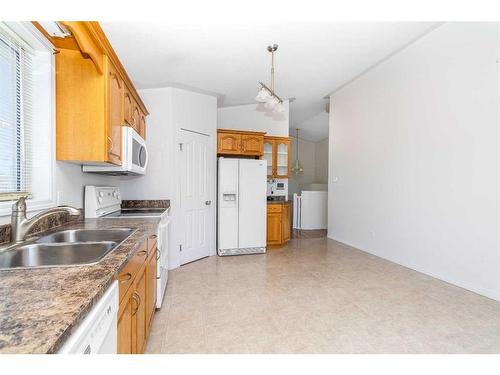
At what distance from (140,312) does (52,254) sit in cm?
55

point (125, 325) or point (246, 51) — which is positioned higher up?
point (246, 51)

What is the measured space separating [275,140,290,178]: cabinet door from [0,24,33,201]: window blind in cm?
393

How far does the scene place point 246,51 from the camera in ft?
9.64

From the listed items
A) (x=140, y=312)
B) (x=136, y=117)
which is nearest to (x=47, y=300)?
(x=140, y=312)

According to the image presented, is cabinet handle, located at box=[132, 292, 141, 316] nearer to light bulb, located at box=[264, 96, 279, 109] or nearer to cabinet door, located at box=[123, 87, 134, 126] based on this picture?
cabinet door, located at box=[123, 87, 134, 126]

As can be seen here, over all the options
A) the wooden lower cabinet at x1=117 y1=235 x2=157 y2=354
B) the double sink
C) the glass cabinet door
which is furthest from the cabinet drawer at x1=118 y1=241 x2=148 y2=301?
the glass cabinet door

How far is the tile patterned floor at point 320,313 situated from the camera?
172cm

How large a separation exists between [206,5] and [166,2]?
128 mm

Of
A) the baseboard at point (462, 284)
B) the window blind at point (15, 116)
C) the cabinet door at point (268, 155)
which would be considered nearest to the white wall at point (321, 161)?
the cabinet door at point (268, 155)

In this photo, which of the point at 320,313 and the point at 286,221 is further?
the point at 286,221

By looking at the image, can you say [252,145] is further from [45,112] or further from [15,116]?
[15,116]

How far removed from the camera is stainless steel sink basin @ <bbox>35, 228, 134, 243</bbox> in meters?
1.61
